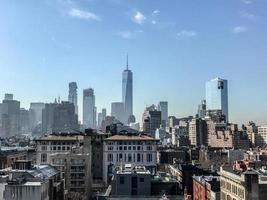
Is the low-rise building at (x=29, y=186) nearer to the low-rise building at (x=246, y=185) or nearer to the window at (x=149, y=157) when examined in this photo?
the low-rise building at (x=246, y=185)

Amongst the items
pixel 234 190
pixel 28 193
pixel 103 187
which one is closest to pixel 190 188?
pixel 103 187

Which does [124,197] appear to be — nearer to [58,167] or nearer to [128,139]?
[58,167]

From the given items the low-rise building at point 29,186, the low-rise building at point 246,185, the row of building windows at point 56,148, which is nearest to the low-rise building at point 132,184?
the low-rise building at point 29,186

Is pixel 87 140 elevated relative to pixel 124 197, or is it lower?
elevated

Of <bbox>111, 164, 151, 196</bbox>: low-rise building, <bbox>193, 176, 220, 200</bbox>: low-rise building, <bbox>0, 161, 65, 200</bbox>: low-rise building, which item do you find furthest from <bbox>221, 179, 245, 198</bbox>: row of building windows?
<bbox>0, 161, 65, 200</bbox>: low-rise building

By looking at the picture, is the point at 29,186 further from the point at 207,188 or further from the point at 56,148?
the point at 56,148

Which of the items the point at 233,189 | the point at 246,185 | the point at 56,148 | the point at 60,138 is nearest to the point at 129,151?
the point at 60,138

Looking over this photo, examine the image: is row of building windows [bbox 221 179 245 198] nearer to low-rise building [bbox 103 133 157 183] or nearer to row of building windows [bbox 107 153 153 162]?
low-rise building [bbox 103 133 157 183]

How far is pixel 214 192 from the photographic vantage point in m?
101

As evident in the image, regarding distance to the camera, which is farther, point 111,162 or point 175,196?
point 111,162

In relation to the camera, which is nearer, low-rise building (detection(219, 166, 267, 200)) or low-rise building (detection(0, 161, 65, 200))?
low-rise building (detection(0, 161, 65, 200))

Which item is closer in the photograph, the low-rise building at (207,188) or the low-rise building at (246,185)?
the low-rise building at (246,185)

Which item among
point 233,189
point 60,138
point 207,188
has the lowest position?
point 207,188

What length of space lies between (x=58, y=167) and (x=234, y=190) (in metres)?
51.4
